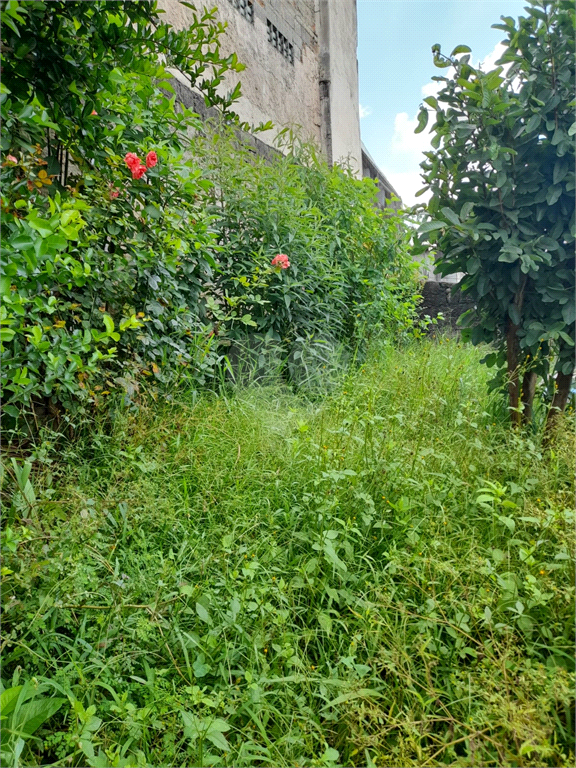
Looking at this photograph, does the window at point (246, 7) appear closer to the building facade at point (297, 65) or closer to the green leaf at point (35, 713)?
the building facade at point (297, 65)

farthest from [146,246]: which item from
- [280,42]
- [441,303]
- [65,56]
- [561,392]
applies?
[441,303]

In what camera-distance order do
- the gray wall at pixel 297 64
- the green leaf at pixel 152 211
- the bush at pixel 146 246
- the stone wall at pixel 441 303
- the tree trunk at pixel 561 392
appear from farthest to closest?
1. the stone wall at pixel 441 303
2. the gray wall at pixel 297 64
3. the tree trunk at pixel 561 392
4. the green leaf at pixel 152 211
5. the bush at pixel 146 246

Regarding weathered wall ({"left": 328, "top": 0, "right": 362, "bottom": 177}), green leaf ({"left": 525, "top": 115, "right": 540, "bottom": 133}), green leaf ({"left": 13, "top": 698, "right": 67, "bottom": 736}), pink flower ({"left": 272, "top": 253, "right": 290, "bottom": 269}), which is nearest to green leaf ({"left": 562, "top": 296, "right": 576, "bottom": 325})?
green leaf ({"left": 525, "top": 115, "right": 540, "bottom": 133})

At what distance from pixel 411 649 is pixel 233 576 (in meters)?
0.58

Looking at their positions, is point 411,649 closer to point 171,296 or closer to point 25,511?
point 25,511

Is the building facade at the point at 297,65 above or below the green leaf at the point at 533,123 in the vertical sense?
above

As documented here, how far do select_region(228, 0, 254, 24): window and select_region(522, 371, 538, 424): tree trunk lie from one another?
15.3 feet

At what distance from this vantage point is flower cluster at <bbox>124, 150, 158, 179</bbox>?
8.45 feet

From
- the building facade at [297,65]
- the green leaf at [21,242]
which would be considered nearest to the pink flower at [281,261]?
the building facade at [297,65]

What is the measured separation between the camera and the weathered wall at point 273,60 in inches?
199

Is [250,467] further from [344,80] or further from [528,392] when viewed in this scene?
[344,80]

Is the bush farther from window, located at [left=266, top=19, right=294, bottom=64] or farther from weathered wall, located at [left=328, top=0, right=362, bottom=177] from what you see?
weathered wall, located at [left=328, top=0, right=362, bottom=177]

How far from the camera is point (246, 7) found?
533 centimetres

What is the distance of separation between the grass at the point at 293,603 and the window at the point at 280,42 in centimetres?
542
